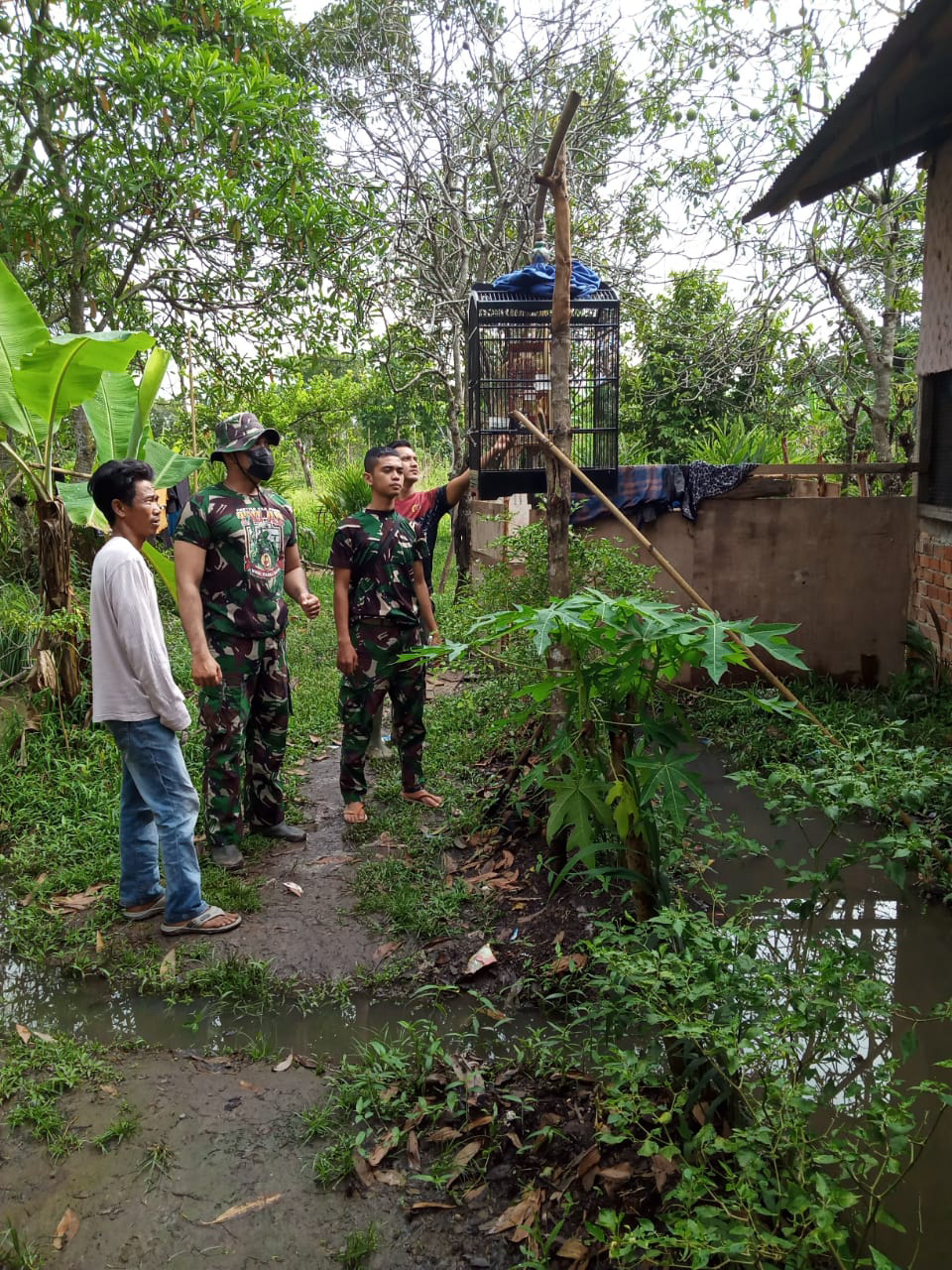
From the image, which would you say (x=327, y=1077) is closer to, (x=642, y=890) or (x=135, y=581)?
(x=642, y=890)

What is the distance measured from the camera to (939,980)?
3.27m

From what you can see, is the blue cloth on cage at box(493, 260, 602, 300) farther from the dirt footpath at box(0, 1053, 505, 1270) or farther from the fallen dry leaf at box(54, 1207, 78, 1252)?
the fallen dry leaf at box(54, 1207, 78, 1252)

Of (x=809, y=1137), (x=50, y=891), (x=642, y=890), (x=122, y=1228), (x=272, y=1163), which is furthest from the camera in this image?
(x=50, y=891)

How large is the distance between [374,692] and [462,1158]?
2.61 m

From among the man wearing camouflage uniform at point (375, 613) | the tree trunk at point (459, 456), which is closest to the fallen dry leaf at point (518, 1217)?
the man wearing camouflage uniform at point (375, 613)

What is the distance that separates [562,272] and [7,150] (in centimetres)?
537

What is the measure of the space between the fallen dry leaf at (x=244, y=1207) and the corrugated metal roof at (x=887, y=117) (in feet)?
16.5

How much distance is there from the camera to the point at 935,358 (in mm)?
6082

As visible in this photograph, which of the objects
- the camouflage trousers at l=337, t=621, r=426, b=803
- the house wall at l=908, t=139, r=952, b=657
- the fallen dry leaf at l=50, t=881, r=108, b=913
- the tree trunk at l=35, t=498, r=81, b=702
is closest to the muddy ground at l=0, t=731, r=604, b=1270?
the fallen dry leaf at l=50, t=881, r=108, b=913

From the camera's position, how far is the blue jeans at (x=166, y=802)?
11.5ft

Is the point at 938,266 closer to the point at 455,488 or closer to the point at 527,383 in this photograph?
the point at 527,383

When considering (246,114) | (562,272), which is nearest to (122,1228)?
(562,272)

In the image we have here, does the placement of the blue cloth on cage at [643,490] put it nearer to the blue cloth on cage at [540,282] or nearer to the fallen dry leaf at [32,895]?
the blue cloth on cage at [540,282]

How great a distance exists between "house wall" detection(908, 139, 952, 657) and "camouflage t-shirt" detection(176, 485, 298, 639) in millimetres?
4678
